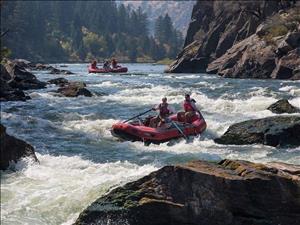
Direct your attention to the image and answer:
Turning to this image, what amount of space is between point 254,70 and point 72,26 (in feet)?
454

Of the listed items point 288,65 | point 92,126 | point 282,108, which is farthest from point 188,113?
point 288,65

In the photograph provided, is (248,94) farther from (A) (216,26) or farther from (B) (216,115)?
(A) (216,26)

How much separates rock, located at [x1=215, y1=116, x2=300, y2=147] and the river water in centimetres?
49

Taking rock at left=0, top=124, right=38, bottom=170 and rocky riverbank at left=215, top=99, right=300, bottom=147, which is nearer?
rock at left=0, top=124, right=38, bottom=170

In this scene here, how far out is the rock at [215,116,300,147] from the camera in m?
18.0

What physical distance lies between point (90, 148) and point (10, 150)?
11.6 ft

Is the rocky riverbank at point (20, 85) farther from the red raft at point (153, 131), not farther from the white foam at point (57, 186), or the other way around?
the white foam at point (57, 186)

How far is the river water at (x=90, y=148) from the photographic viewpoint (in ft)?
40.9

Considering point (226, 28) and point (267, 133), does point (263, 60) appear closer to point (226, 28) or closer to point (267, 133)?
point (226, 28)

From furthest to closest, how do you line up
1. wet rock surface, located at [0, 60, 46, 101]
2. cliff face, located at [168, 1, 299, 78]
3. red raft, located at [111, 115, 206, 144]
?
cliff face, located at [168, 1, 299, 78] → wet rock surface, located at [0, 60, 46, 101] → red raft, located at [111, 115, 206, 144]

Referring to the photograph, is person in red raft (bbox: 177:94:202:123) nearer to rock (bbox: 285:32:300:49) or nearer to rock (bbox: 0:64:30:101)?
rock (bbox: 0:64:30:101)

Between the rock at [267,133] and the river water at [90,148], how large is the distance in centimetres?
49

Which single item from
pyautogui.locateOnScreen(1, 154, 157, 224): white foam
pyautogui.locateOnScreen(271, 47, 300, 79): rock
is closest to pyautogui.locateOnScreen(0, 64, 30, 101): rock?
pyautogui.locateOnScreen(1, 154, 157, 224): white foam

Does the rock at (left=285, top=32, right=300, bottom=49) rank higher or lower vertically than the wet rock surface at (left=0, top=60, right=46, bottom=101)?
higher
